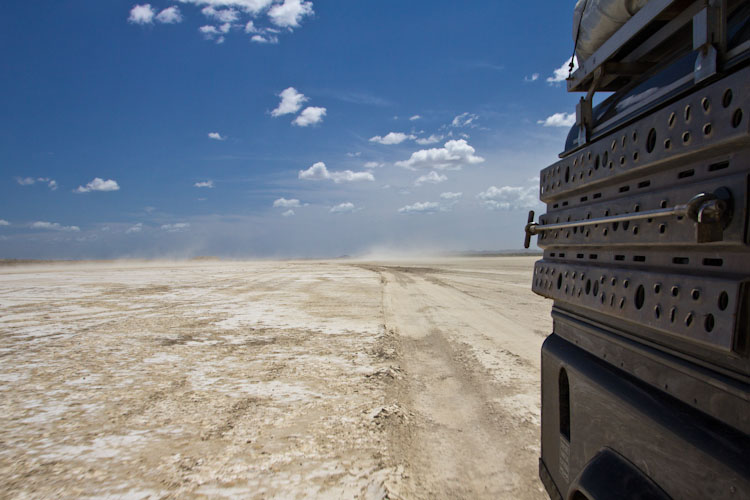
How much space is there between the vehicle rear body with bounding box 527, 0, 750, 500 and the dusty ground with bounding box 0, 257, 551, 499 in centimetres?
154

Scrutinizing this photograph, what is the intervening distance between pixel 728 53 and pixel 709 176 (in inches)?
12.9

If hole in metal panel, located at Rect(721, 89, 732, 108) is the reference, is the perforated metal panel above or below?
below

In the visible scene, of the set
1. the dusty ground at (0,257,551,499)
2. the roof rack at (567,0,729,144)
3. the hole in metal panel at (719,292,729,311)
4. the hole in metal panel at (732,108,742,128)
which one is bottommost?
the dusty ground at (0,257,551,499)

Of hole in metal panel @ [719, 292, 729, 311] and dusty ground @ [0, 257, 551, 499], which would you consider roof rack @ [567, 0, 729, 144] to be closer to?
hole in metal panel @ [719, 292, 729, 311]

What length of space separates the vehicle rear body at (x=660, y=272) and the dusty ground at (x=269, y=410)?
60.8 inches

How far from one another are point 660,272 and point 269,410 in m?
3.90

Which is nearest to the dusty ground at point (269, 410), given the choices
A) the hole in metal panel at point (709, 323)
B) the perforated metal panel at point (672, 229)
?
the perforated metal panel at point (672, 229)

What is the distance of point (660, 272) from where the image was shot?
129cm

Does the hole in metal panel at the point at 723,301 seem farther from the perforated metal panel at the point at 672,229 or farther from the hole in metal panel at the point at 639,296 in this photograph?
the hole in metal panel at the point at 639,296

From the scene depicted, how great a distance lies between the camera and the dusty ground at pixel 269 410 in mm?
3104

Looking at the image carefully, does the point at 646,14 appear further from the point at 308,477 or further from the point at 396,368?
the point at 396,368

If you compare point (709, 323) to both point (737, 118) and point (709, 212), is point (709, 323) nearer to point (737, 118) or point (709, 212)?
A: point (709, 212)

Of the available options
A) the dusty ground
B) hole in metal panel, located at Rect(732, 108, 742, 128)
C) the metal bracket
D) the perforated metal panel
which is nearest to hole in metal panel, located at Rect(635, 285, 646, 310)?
the perforated metal panel

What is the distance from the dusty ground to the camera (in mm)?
3104
